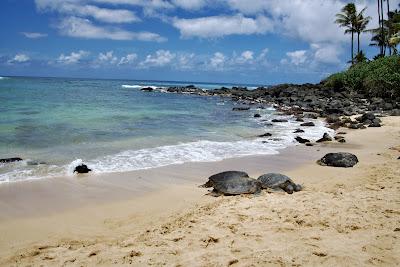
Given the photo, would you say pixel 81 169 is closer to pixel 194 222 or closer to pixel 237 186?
pixel 237 186

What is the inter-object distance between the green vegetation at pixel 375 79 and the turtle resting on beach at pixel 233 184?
28.0 metres

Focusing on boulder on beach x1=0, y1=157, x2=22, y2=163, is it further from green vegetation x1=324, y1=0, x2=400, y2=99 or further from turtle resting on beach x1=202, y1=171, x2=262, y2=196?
green vegetation x1=324, y1=0, x2=400, y2=99

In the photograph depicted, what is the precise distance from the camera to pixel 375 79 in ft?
113

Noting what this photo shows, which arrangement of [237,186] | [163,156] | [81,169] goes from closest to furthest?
[237,186], [81,169], [163,156]

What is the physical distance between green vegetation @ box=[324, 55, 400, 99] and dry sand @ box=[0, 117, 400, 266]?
25167 millimetres

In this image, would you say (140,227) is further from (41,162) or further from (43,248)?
(41,162)

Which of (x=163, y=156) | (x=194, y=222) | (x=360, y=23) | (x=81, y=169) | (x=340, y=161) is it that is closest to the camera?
(x=194, y=222)

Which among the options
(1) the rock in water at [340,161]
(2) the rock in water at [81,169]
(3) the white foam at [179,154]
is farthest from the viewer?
(3) the white foam at [179,154]

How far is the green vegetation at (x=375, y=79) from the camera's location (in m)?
31.7

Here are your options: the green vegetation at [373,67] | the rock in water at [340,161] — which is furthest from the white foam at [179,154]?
the green vegetation at [373,67]

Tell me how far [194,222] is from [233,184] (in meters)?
1.94

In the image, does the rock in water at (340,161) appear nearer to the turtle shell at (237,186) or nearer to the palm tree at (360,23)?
the turtle shell at (237,186)

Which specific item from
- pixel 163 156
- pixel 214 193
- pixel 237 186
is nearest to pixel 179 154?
pixel 163 156

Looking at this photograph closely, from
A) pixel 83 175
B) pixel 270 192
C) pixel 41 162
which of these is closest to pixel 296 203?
pixel 270 192
